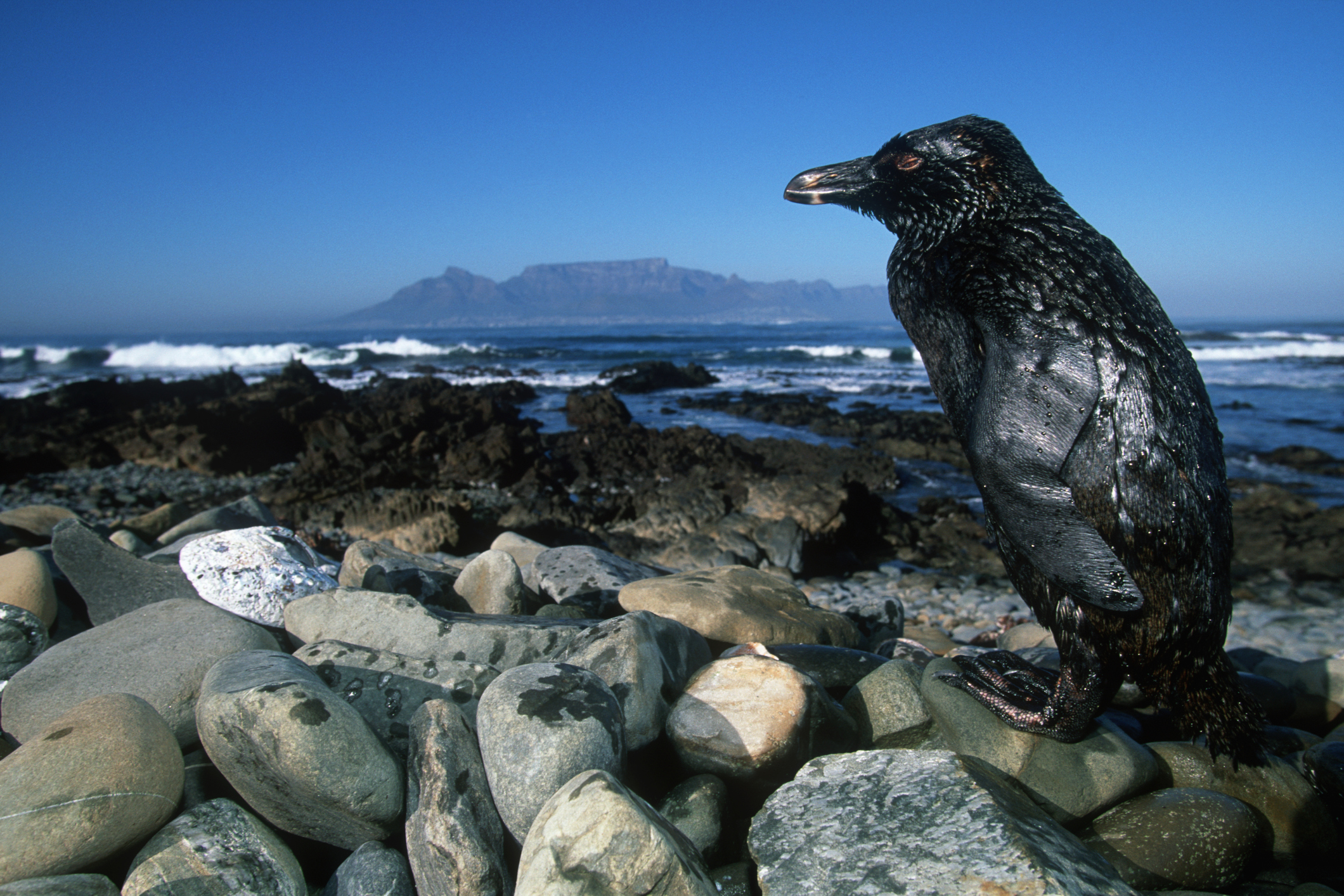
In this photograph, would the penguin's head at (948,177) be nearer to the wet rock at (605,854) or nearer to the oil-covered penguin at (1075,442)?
the oil-covered penguin at (1075,442)

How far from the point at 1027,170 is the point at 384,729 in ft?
10.2

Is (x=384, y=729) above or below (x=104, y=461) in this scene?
above

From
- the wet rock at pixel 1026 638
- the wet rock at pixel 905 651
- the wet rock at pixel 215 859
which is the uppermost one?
the wet rock at pixel 215 859

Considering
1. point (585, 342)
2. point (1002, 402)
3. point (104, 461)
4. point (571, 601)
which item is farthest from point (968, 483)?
point (585, 342)

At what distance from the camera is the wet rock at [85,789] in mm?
2045

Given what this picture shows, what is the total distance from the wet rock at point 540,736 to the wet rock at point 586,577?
173cm

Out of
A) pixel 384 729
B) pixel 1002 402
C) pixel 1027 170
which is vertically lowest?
pixel 384 729

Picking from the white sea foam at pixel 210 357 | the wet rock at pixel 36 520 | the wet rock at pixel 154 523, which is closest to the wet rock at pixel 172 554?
the wet rock at pixel 154 523

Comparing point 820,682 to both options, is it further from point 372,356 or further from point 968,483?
point 372,356

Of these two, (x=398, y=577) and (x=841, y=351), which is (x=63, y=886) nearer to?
(x=398, y=577)

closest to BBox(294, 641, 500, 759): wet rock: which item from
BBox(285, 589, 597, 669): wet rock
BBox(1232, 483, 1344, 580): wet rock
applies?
BBox(285, 589, 597, 669): wet rock

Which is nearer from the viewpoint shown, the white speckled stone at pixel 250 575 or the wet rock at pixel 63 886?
the wet rock at pixel 63 886

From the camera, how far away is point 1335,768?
2.69 m

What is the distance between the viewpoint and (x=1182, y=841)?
2.36m
